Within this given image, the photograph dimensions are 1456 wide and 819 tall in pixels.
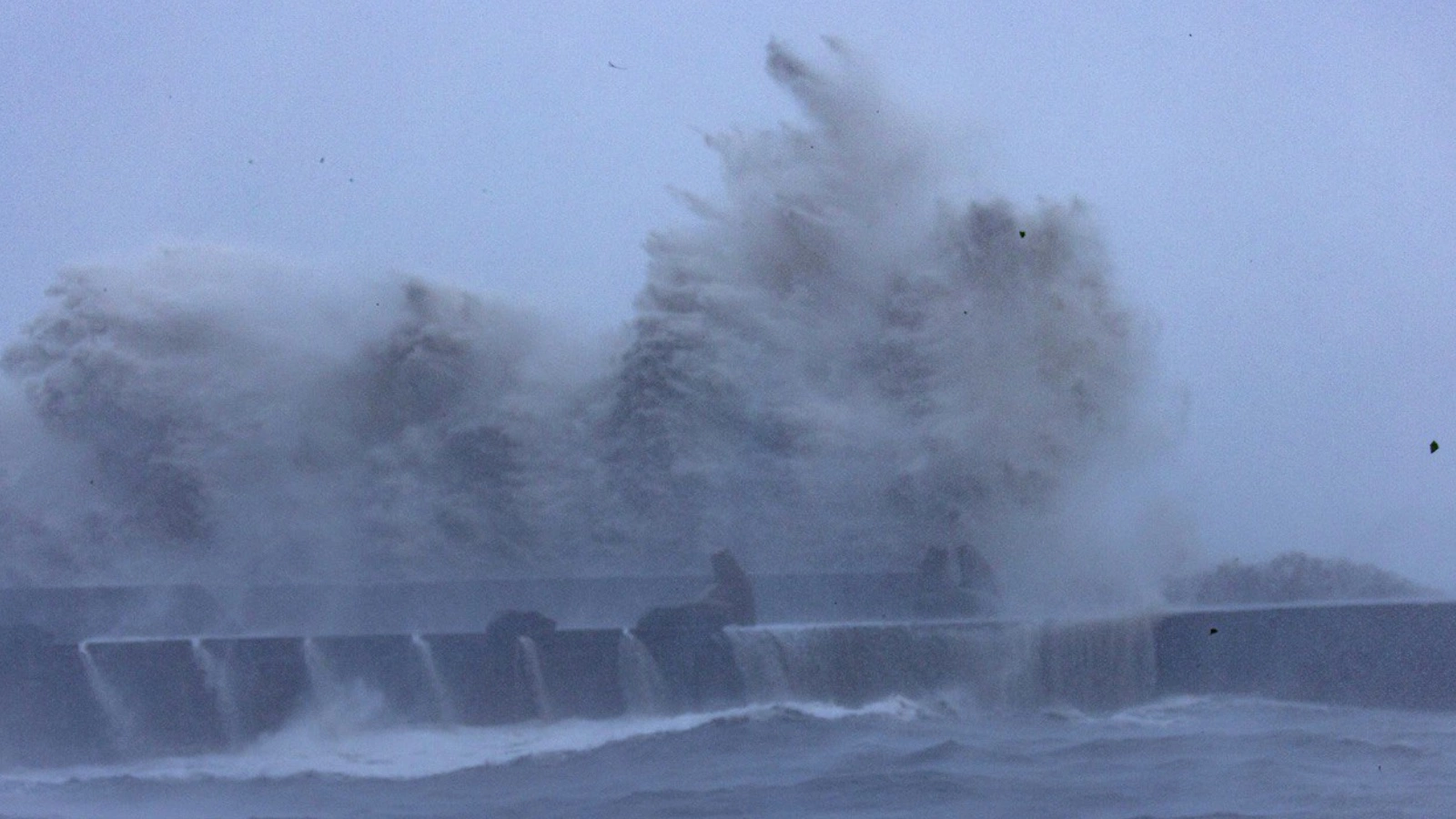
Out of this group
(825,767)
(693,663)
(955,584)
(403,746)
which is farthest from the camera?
(955,584)

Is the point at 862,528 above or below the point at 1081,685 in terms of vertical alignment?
above

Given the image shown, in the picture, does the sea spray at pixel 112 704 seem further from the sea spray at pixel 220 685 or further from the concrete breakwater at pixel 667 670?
the sea spray at pixel 220 685

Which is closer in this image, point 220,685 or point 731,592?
point 220,685

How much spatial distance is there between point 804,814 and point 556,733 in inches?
189

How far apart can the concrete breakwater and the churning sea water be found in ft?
0.85

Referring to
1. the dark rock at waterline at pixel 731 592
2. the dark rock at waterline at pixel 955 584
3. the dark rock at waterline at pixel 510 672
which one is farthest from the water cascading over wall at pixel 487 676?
the dark rock at waterline at pixel 955 584

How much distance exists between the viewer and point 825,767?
9922 mm

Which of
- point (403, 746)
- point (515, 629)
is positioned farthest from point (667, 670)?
point (403, 746)

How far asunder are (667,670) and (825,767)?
361 cm

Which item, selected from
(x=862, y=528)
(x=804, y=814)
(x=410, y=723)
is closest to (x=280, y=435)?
(x=410, y=723)

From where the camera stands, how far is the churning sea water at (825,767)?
872cm

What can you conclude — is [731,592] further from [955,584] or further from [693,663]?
[955,584]

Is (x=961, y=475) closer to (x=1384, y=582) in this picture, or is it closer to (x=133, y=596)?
(x=1384, y=582)

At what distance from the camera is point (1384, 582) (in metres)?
17.0
